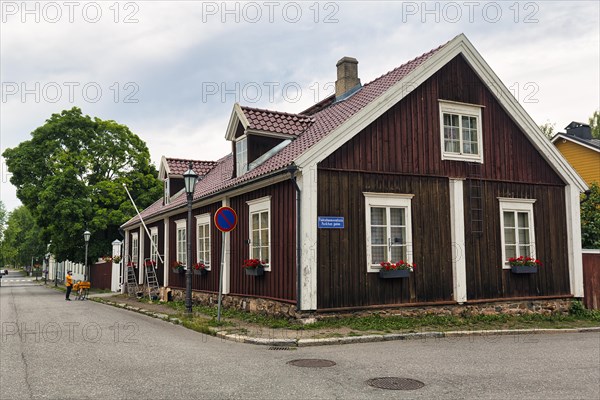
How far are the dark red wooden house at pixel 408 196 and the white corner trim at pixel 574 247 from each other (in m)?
0.03

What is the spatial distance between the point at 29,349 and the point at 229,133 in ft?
30.8

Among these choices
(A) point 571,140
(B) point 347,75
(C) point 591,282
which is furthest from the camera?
(A) point 571,140

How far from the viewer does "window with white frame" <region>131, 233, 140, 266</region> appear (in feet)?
98.1

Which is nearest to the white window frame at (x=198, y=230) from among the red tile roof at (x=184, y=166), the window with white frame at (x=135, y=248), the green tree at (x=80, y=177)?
the red tile roof at (x=184, y=166)

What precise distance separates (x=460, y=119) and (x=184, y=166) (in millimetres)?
15025

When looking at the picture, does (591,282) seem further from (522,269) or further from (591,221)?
(591,221)

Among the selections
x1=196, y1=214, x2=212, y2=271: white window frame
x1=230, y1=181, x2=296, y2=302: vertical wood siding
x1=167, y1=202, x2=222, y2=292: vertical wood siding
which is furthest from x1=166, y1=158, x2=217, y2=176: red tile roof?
x1=230, y1=181, x2=296, y2=302: vertical wood siding

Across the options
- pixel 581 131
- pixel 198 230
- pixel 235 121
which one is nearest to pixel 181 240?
pixel 198 230

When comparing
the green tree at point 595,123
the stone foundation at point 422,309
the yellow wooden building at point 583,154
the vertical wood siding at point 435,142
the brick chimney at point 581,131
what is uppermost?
the green tree at point 595,123

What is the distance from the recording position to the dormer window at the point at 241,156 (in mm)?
16516

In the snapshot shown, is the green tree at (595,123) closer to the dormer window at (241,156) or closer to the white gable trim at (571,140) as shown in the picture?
the white gable trim at (571,140)

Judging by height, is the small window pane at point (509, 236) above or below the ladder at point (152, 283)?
above

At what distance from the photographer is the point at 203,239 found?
1956 centimetres

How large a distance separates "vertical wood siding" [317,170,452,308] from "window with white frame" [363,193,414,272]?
0.49 feet
